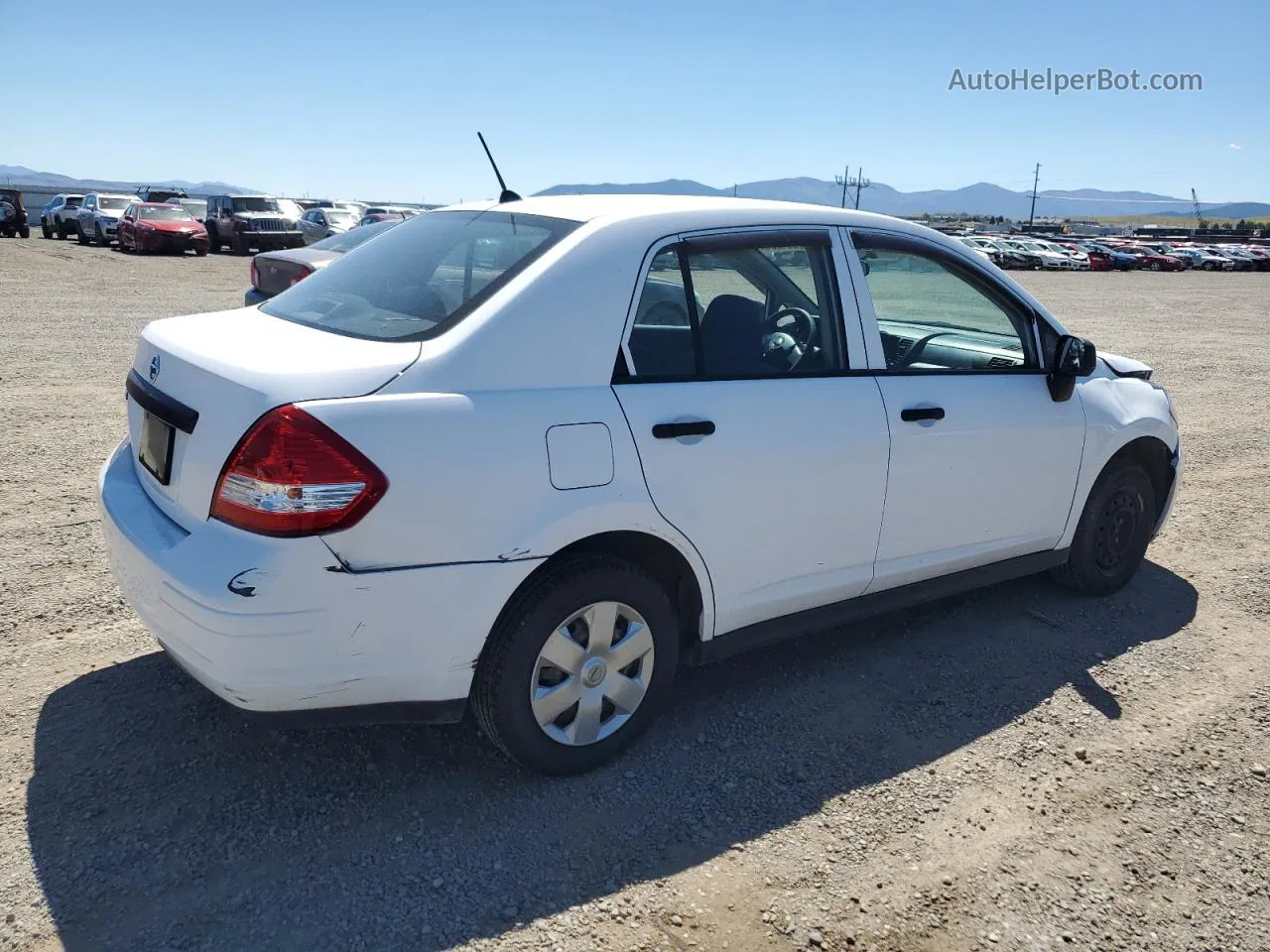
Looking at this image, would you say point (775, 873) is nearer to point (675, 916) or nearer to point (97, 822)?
point (675, 916)

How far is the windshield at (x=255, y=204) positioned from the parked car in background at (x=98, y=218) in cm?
376

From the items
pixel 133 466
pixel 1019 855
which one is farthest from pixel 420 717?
pixel 1019 855

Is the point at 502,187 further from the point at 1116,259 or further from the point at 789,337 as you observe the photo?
the point at 1116,259

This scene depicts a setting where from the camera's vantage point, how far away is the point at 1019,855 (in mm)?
2936

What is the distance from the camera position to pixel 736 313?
11.4 ft

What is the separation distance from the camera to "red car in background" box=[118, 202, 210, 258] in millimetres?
29188

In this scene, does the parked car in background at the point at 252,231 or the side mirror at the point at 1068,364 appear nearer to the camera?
the side mirror at the point at 1068,364

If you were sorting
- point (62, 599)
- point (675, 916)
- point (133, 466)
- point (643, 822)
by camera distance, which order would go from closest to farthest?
1. point (675, 916)
2. point (643, 822)
3. point (133, 466)
4. point (62, 599)

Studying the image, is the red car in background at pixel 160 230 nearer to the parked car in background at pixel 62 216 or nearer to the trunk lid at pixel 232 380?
the parked car in background at pixel 62 216

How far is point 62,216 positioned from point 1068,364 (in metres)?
38.9

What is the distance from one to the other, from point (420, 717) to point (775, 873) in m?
1.10

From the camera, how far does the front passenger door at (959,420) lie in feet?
12.2

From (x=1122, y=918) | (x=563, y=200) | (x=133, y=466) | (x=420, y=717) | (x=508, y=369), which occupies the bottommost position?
(x=1122, y=918)

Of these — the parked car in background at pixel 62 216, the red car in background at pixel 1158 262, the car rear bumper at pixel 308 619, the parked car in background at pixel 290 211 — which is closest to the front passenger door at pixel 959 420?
the car rear bumper at pixel 308 619
